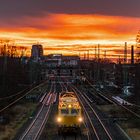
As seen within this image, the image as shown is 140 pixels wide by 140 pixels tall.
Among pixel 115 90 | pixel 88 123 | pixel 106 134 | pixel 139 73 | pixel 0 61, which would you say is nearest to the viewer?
pixel 106 134

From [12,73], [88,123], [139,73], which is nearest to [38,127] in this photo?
[88,123]

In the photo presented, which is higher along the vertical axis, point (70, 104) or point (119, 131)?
point (70, 104)

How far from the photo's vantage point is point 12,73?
7038cm

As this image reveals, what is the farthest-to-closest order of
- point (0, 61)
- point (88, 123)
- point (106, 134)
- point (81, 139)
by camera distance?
point (0, 61) → point (88, 123) → point (106, 134) → point (81, 139)

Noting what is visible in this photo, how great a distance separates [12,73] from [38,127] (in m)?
39.2

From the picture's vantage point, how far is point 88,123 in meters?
34.8

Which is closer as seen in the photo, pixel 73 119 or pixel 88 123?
pixel 73 119

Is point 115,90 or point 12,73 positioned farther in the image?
point 115,90

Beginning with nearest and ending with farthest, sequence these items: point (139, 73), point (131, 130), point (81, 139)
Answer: point (81, 139), point (131, 130), point (139, 73)

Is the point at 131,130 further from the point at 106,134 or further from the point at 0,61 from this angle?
the point at 0,61

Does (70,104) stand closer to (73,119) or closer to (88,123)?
(73,119)

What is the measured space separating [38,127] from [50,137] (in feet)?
17.4

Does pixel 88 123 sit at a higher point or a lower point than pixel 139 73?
lower

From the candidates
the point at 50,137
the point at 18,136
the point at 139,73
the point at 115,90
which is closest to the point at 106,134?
the point at 50,137
